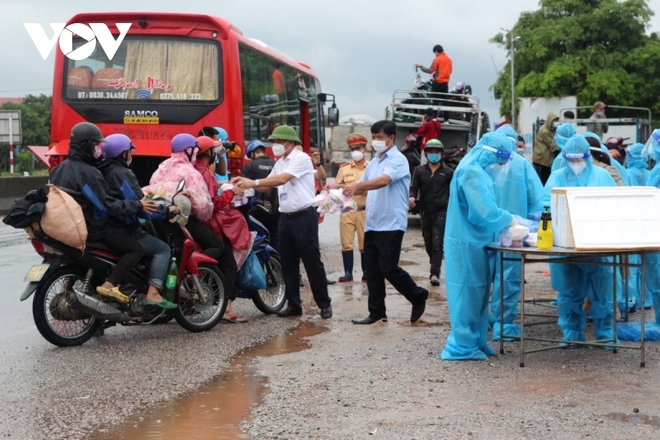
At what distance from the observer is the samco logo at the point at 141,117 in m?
13.7

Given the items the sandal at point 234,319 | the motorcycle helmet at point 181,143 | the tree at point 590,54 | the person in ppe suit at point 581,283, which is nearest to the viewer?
the person in ppe suit at point 581,283

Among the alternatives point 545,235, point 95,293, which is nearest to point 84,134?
point 95,293

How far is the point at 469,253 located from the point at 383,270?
5.74ft

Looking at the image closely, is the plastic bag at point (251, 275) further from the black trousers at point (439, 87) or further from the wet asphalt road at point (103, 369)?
the black trousers at point (439, 87)

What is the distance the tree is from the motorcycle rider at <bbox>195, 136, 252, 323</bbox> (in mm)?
49011

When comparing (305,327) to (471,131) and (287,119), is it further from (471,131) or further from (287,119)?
(471,131)

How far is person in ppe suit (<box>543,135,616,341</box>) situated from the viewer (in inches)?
324

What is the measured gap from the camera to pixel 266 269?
33.8ft

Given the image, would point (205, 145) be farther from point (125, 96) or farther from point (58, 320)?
point (125, 96)

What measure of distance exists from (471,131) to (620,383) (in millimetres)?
15276

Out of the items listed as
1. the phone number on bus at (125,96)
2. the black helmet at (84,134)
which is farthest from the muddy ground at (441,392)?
the phone number on bus at (125,96)

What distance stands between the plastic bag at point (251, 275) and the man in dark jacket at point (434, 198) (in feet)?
11.2

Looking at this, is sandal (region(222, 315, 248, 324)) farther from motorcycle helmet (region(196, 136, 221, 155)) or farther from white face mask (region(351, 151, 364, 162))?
white face mask (region(351, 151, 364, 162))

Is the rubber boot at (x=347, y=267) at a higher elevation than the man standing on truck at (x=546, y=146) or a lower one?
lower
